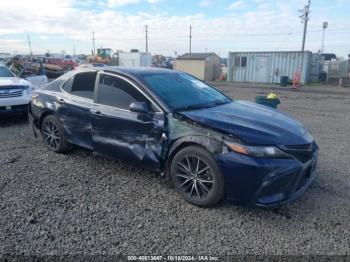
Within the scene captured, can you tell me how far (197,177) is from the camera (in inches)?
140

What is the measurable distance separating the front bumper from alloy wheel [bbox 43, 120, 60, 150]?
3204mm

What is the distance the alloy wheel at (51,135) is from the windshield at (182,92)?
6.91ft

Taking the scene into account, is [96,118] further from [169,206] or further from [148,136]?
[169,206]

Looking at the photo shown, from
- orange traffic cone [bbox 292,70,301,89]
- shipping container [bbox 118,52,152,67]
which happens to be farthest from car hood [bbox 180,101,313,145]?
shipping container [bbox 118,52,152,67]

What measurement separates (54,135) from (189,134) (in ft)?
9.56

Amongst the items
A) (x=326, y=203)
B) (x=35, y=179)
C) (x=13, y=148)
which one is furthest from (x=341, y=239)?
(x=13, y=148)

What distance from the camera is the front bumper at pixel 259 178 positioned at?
313 cm

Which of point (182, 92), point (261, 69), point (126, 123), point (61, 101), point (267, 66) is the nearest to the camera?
point (126, 123)

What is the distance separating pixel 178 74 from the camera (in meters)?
4.85

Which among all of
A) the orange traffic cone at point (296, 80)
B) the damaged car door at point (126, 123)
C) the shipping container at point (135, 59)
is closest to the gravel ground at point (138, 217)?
the damaged car door at point (126, 123)

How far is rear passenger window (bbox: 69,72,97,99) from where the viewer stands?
467 centimetres

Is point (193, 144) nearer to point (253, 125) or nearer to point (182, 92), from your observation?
point (253, 125)

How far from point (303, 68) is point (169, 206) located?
2333cm

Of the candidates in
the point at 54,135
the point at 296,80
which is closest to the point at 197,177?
the point at 54,135
